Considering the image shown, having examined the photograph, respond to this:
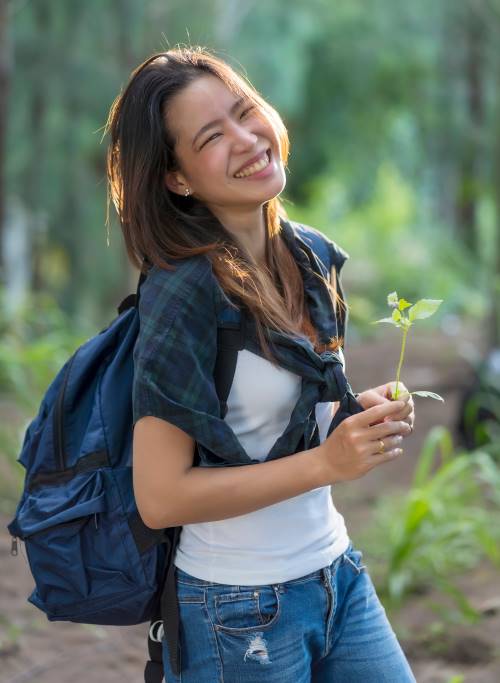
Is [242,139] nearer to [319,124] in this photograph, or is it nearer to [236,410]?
[236,410]

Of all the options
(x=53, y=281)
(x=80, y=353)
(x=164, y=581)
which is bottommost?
(x=53, y=281)

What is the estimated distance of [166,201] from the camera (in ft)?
5.55

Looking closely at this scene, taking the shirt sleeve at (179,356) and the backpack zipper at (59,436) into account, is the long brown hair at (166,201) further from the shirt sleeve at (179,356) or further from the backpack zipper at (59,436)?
the backpack zipper at (59,436)

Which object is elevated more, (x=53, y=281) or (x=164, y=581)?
(x=164, y=581)

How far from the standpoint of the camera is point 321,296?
176cm

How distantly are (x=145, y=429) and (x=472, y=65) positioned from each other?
37.8 ft

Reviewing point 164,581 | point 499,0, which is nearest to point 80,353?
point 164,581

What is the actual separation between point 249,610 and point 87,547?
287 millimetres

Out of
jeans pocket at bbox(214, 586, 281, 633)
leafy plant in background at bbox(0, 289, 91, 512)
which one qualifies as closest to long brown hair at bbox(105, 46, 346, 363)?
jeans pocket at bbox(214, 586, 281, 633)

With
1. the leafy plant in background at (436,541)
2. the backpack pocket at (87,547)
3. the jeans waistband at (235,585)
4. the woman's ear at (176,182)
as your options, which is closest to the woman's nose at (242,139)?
the woman's ear at (176,182)

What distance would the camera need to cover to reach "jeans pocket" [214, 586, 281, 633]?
1588 mm

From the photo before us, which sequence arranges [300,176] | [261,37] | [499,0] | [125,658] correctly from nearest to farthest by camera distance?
[125,658]
[499,0]
[261,37]
[300,176]

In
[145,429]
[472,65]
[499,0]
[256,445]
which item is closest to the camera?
[145,429]

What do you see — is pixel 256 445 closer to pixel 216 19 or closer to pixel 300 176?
pixel 216 19
